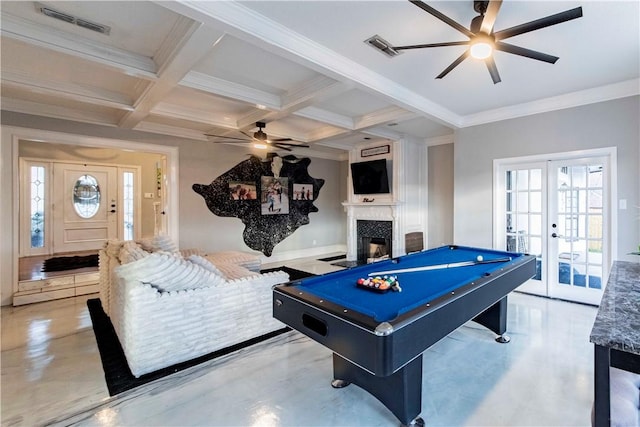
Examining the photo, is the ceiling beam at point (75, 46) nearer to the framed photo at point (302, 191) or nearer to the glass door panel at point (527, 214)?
the framed photo at point (302, 191)

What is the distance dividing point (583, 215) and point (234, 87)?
4.76 m

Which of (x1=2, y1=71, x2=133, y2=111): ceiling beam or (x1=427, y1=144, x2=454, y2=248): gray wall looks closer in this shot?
(x1=2, y1=71, x2=133, y2=111): ceiling beam

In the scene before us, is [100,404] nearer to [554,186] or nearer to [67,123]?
[67,123]

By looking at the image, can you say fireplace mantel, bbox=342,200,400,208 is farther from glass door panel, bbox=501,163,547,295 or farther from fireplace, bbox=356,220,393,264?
glass door panel, bbox=501,163,547,295

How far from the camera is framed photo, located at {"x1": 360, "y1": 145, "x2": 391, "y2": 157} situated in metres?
6.14

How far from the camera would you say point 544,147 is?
403 centimetres

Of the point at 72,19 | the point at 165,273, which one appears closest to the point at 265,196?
the point at 165,273

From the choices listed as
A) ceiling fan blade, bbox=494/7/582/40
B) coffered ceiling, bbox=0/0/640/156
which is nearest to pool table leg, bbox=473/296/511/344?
ceiling fan blade, bbox=494/7/582/40

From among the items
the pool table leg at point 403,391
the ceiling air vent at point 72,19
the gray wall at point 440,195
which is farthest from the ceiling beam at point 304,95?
the gray wall at point 440,195

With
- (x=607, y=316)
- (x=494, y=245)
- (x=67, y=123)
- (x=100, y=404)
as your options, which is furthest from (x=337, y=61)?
(x=67, y=123)

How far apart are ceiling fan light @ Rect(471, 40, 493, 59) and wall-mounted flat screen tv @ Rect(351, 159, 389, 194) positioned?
3.86m

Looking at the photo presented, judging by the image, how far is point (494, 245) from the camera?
4484 millimetres

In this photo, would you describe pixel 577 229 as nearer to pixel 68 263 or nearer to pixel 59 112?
pixel 59 112

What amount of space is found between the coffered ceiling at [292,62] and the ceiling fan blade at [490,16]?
14.5 inches
